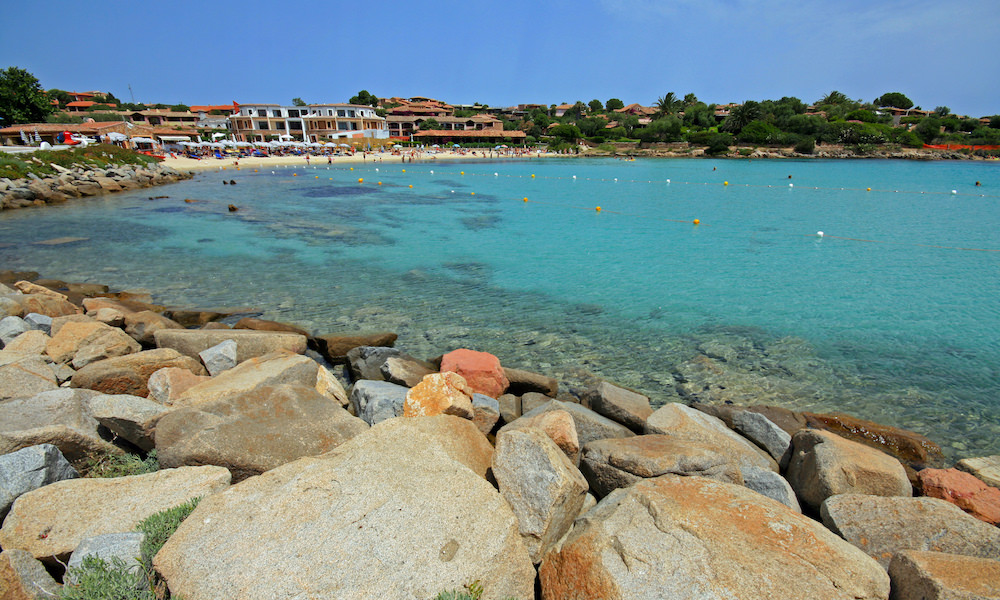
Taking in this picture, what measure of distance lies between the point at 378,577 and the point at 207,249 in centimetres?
1908

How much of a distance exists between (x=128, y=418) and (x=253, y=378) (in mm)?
1662

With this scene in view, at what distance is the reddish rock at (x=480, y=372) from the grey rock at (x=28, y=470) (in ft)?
14.5

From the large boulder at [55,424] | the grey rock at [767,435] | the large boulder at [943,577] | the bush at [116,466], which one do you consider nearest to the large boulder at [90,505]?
the bush at [116,466]

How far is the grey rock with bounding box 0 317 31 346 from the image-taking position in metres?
8.14

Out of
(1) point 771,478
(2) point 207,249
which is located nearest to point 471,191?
(2) point 207,249

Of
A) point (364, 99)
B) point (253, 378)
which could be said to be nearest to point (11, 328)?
point (253, 378)

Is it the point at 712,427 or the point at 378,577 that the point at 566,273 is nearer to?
the point at 712,427

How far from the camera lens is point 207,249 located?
18.5 metres

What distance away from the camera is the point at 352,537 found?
3.40 meters

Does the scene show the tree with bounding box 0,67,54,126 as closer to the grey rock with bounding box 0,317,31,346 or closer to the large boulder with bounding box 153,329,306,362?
the grey rock with bounding box 0,317,31,346

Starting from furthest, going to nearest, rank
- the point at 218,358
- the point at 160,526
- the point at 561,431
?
the point at 218,358, the point at 561,431, the point at 160,526

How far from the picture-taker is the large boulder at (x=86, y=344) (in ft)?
24.3

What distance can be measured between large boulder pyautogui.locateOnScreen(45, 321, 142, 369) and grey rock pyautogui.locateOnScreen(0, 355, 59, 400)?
0.58 meters

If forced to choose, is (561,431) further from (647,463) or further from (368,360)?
(368,360)
